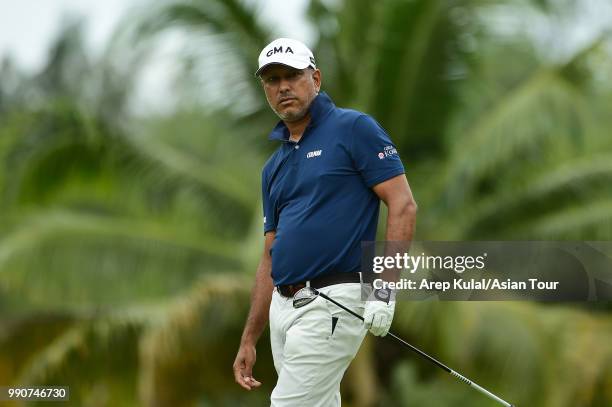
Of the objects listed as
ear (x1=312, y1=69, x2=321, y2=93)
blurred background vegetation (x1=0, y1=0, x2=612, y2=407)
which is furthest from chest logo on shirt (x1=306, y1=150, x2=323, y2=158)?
blurred background vegetation (x1=0, y1=0, x2=612, y2=407)

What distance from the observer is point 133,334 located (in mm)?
14141

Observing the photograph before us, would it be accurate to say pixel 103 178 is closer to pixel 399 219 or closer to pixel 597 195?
pixel 597 195

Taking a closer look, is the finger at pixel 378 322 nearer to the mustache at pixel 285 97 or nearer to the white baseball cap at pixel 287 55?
the mustache at pixel 285 97

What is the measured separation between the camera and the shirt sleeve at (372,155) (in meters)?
5.91

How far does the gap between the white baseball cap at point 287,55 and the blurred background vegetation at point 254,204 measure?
7351 millimetres

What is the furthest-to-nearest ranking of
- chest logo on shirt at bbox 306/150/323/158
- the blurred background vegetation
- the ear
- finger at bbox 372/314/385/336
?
the blurred background vegetation, the ear, chest logo on shirt at bbox 306/150/323/158, finger at bbox 372/314/385/336

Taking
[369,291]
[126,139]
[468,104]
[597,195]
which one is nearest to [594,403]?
[597,195]

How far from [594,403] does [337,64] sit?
514 cm

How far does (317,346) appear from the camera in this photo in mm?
5844

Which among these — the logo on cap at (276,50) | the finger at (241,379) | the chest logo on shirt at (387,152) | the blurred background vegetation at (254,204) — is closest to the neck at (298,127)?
the logo on cap at (276,50)

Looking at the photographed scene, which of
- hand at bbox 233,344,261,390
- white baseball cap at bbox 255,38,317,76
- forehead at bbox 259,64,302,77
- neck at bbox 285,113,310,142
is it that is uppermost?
white baseball cap at bbox 255,38,317,76

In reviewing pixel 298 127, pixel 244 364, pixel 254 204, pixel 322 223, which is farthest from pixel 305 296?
pixel 254 204

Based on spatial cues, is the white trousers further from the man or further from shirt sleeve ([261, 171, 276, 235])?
shirt sleeve ([261, 171, 276, 235])

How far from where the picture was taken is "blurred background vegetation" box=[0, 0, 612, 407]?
1368cm
